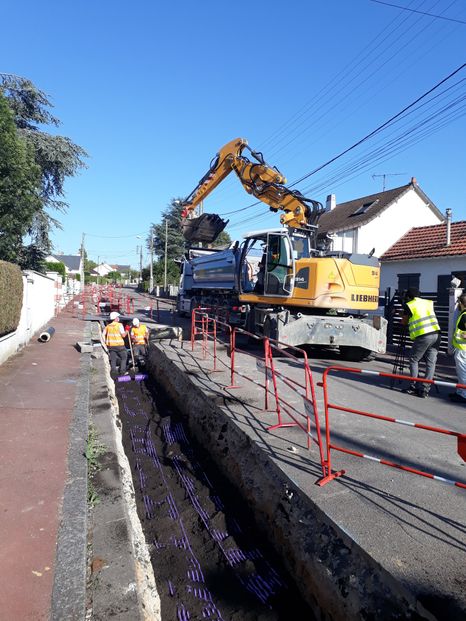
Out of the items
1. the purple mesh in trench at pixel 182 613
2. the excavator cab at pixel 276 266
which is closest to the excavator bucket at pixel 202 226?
the excavator cab at pixel 276 266

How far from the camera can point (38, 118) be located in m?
22.4

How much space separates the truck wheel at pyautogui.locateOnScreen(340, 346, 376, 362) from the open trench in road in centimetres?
529

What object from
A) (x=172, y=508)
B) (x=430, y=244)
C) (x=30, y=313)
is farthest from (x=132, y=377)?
(x=430, y=244)

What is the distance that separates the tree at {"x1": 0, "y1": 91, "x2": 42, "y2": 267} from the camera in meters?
12.1

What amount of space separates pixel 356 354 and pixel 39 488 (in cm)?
787

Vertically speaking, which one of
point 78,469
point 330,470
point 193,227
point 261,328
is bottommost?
point 78,469

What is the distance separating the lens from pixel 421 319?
6820 mm

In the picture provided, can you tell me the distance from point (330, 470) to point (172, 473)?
2264 mm

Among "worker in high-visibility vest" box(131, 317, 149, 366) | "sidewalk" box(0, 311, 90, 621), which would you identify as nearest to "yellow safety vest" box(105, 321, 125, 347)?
"worker in high-visibility vest" box(131, 317, 149, 366)

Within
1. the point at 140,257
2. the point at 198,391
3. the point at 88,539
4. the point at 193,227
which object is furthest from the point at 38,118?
the point at 140,257

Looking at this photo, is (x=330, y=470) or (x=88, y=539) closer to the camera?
(x=88, y=539)

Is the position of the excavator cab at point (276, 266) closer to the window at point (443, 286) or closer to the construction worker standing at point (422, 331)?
the construction worker standing at point (422, 331)

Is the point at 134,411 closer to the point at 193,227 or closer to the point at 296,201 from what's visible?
the point at 296,201

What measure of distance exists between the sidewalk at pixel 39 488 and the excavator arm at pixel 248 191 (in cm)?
656
